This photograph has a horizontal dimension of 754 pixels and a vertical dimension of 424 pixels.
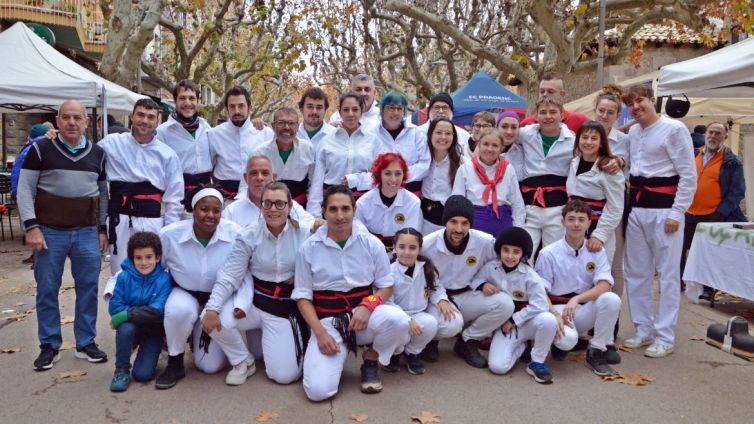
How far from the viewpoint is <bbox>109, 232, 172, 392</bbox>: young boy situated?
4371 millimetres

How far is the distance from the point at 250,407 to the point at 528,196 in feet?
9.39

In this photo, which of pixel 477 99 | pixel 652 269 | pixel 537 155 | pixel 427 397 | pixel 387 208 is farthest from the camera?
pixel 477 99

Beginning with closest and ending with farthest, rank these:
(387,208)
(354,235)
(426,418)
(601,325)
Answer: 1. (426,418)
2. (354,235)
3. (601,325)
4. (387,208)

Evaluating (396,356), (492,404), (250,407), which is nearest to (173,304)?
(250,407)

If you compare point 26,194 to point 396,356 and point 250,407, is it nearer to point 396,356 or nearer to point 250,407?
point 250,407

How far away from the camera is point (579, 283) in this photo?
5027 millimetres

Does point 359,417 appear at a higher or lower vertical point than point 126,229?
lower

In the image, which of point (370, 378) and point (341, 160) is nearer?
point (370, 378)

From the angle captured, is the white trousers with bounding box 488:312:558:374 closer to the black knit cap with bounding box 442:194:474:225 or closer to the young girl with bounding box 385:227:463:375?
the young girl with bounding box 385:227:463:375

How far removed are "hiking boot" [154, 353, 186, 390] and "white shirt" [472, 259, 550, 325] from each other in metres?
2.24

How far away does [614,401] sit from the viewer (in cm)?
418

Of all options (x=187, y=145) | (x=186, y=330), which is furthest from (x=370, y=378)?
(x=187, y=145)

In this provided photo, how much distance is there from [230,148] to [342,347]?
2.32 metres

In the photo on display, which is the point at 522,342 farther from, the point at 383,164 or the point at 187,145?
the point at 187,145
